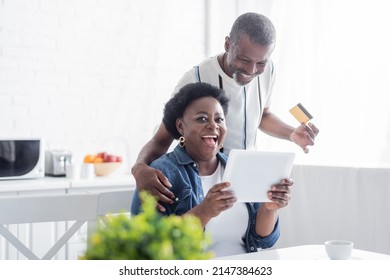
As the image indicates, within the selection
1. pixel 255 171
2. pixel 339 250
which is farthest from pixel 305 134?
pixel 339 250

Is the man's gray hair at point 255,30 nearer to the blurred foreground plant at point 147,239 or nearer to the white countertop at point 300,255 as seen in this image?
the white countertop at point 300,255

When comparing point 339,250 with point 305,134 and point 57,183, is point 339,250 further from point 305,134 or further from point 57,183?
point 57,183

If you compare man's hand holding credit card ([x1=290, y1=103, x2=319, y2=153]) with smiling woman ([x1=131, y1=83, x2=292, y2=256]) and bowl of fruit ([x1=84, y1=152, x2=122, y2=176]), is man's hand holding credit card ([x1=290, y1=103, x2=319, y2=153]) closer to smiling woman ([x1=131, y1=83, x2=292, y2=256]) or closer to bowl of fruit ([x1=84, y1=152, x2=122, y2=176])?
smiling woman ([x1=131, y1=83, x2=292, y2=256])

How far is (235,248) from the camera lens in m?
1.92

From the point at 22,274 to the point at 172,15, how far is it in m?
3.50

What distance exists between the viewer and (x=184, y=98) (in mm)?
2068

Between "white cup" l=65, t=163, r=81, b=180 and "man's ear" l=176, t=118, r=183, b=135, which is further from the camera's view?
"white cup" l=65, t=163, r=81, b=180

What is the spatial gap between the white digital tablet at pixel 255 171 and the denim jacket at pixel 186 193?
0.31m

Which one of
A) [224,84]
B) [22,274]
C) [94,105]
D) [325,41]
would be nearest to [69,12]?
[94,105]

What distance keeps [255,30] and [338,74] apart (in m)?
1.30

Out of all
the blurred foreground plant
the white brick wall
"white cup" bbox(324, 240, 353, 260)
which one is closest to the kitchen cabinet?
the white brick wall

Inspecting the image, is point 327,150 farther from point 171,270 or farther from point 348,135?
point 171,270

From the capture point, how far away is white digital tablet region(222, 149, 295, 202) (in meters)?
1.58

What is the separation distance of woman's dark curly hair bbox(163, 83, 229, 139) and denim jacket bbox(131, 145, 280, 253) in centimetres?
13
